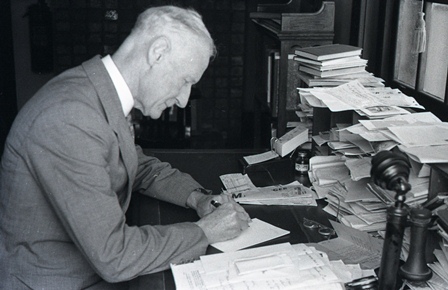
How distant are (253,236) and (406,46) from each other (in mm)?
1343

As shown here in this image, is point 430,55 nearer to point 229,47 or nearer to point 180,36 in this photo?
point 180,36

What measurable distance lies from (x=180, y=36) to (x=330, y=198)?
815 millimetres

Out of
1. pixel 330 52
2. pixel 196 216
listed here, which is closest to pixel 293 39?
pixel 330 52

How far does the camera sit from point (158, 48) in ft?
5.60

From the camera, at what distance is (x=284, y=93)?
9.64 feet

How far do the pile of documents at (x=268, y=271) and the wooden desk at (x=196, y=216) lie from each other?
76mm

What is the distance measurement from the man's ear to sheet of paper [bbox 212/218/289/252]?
0.57 metres

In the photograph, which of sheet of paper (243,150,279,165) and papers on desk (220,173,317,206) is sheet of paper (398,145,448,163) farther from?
sheet of paper (243,150,279,165)

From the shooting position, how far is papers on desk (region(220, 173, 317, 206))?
2.18 m

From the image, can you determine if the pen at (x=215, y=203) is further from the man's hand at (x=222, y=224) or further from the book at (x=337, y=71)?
the book at (x=337, y=71)

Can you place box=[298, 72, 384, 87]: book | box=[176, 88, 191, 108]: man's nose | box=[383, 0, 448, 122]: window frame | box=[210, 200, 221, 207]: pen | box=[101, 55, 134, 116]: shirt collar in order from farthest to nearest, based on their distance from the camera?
box=[298, 72, 384, 87]: book
box=[383, 0, 448, 122]: window frame
box=[210, 200, 221, 207]: pen
box=[176, 88, 191, 108]: man's nose
box=[101, 55, 134, 116]: shirt collar

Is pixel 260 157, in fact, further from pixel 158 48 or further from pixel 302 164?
pixel 158 48

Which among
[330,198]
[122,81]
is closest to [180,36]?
[122,81]

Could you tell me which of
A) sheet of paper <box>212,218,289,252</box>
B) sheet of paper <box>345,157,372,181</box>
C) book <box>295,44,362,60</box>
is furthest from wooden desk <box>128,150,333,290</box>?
book <box>295,44,362,60</box>
